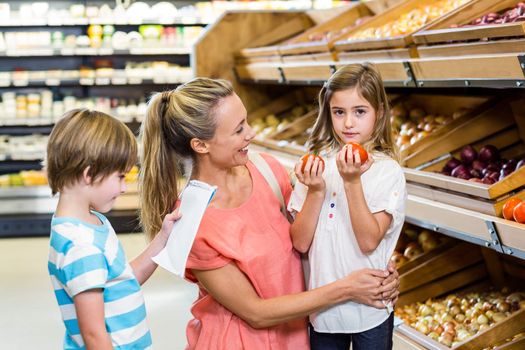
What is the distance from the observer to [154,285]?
5938 mm

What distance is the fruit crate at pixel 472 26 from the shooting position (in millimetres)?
2920

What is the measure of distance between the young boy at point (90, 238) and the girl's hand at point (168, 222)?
0.21 metres

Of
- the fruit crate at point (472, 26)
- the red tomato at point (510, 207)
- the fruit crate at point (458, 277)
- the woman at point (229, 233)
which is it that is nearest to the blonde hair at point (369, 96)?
the woman at point (229, 233)

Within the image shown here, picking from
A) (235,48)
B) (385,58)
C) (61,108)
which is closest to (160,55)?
A: (61,108)

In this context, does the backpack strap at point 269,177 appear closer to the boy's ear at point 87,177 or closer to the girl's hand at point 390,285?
the girl's hand at point 390,285

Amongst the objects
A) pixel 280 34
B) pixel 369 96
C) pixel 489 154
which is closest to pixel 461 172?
pixel 489 154

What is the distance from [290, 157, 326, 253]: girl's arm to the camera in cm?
203

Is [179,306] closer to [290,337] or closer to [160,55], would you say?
[290,337]

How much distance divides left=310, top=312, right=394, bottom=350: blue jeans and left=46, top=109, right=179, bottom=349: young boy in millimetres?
551

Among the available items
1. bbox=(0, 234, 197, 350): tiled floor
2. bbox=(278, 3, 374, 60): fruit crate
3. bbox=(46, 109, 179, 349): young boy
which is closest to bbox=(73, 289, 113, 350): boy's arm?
bbox=(46, 109, 179, 349): young boy

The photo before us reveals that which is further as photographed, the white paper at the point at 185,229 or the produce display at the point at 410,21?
the produce display at the point at 410,21

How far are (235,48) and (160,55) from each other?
2932 millimetres

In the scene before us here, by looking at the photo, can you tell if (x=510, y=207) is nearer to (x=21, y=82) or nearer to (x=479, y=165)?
(x=479, y=165)

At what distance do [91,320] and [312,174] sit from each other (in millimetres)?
644
